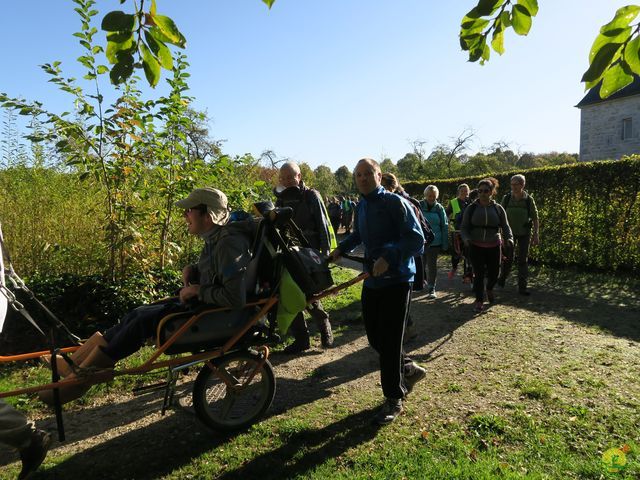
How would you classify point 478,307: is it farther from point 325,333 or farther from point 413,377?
point 413,377

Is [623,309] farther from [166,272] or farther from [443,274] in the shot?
[166,272]

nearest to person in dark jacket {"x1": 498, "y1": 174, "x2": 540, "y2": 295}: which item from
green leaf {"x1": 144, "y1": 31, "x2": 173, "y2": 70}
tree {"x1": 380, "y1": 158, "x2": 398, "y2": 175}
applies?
green leaf {"x1": 144, "y1": 31, "x2": 173, "y2": 70}

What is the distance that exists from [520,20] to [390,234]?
1789 millimetres

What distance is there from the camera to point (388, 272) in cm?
350

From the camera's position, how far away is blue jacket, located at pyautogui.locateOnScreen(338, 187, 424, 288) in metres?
3.42

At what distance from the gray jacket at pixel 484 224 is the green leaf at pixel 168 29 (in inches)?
224

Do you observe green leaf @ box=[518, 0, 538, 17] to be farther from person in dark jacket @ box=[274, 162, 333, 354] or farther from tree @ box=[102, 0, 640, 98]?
person in dark jacket @ box=[274, 162, 333, 354]

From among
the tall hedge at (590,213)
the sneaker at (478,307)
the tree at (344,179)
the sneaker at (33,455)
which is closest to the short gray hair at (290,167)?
the sneaker at (33,455)

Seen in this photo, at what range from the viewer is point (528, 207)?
25.6 ft

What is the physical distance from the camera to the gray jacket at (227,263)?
3.11 metres

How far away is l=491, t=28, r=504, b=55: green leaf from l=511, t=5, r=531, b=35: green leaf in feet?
1.16

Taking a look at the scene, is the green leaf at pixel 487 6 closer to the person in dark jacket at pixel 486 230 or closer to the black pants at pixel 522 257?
the person in dark jacket at pixel 486 230

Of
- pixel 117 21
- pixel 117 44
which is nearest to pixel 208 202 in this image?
pixel 117 44

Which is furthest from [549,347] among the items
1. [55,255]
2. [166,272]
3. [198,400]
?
[55,255]
